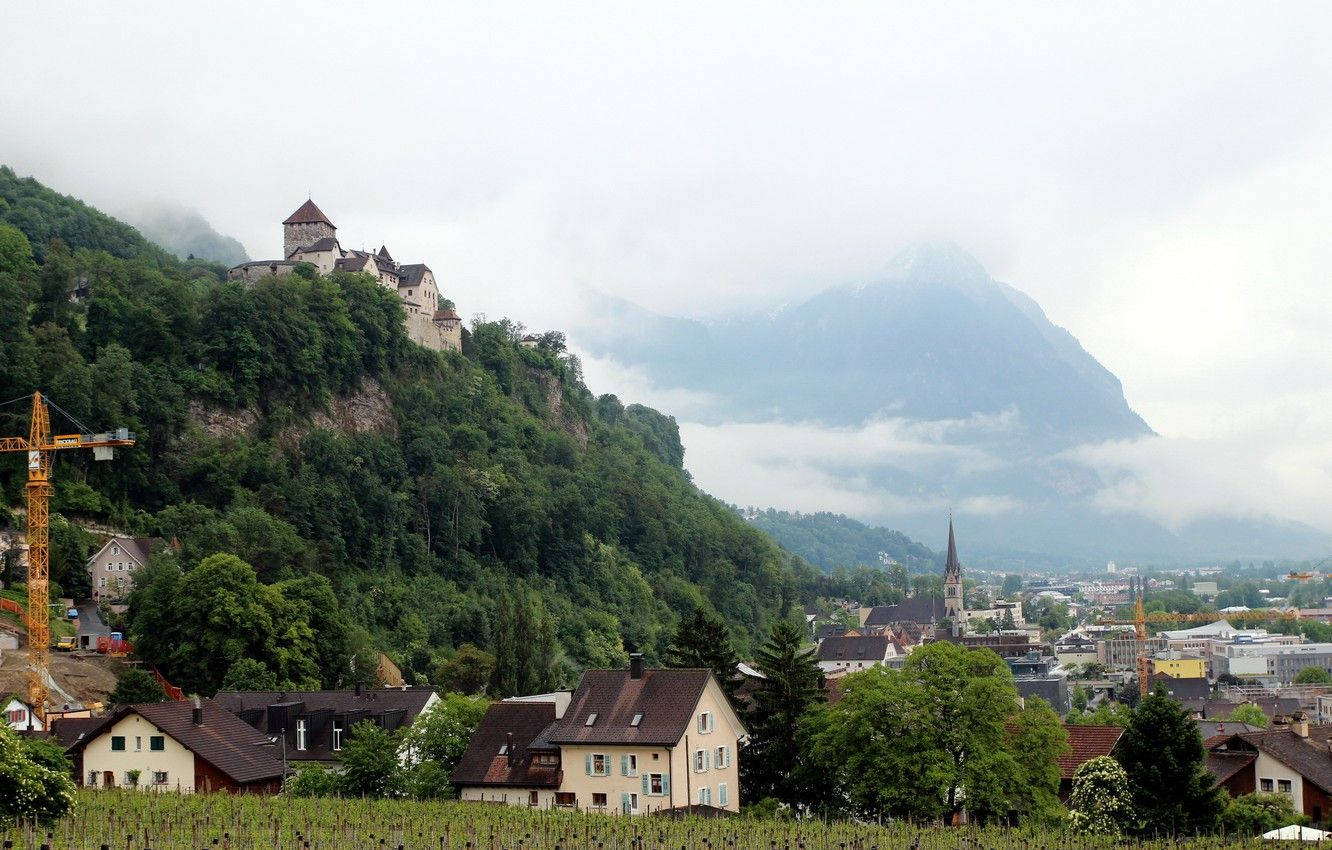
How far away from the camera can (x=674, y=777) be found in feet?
176

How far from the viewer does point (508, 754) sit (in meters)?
57.2

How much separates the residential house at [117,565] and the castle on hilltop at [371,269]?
47.2 metres

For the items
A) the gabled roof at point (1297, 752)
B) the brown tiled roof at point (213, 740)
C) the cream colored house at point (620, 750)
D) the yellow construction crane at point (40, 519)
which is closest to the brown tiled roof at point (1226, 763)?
the gabled roof at point (1297, 752)

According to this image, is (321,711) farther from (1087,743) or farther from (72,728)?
(1087,743)

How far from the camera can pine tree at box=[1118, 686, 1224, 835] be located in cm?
5109

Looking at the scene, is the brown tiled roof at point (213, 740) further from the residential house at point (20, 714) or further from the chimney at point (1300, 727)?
the chimney at point (1300, 727)

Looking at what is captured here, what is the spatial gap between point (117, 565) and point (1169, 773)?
3023 inches

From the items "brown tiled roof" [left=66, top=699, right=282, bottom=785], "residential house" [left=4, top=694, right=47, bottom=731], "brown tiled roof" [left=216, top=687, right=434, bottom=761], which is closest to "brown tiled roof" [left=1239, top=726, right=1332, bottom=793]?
"brown tiled roof" [left=216, top=687, right=434, bottom=761]

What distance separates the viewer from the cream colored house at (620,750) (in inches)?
2131

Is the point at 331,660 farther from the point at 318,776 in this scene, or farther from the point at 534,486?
the point at 534,486

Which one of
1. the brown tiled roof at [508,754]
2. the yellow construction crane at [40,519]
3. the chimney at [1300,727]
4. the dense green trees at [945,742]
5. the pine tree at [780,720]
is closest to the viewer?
the dense green trees at [945,742]

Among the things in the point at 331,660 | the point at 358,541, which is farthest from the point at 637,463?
the point at 331,660

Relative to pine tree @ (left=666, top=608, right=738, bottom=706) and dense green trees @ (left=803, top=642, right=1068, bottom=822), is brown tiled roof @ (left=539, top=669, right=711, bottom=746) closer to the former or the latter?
dense green trees @ (left=803, top=642, right=1068, bottom=822)

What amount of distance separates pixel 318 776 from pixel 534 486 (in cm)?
8541
